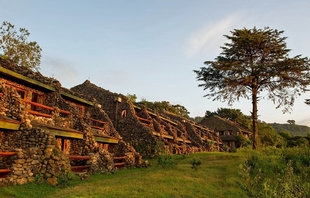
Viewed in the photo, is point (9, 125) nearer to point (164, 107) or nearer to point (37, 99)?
point (37, 99)

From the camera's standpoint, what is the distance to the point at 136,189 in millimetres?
10023

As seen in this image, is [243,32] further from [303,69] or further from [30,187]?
[30,187]

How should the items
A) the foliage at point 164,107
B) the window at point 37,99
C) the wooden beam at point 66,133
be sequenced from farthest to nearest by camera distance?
1. the foliage at point 164,107
2. the window at point 37,99
3. the wooden beam at point 66,133

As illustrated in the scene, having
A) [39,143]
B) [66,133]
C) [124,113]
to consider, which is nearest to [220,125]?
[124,113]

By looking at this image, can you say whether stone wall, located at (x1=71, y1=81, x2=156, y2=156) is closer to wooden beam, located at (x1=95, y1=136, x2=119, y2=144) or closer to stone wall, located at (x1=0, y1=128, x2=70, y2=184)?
wooden beam, located at (x1=95, y1=136, x2=119, y2=144)

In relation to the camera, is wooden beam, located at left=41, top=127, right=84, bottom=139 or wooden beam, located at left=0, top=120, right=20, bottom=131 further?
wooden beam, located at left=41, top=127, right=84, bottom=139

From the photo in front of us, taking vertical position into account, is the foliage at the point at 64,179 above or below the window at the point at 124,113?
below

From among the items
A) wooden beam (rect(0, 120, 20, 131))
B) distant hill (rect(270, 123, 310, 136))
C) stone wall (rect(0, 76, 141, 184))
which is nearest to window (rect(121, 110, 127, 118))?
stone wall (rect(0, 76, 141, 184))

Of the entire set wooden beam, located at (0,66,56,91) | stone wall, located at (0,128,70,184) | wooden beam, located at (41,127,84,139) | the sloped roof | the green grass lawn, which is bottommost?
the green grass lawn

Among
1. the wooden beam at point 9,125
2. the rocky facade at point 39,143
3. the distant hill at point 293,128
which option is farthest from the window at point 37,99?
the distant hill at point 293,128

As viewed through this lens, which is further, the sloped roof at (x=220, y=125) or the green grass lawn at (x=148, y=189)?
the sloped roof at (x=220, y=125)

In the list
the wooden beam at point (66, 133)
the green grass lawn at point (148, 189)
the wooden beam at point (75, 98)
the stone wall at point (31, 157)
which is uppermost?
the wooden beam at point (75, 98)

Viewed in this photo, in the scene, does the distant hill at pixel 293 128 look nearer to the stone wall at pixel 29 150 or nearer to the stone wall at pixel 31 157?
the stone wall at pixel 29 150

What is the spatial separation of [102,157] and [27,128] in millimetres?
5642
